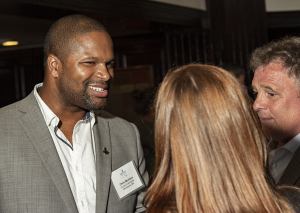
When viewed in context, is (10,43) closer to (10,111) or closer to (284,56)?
(10,111)

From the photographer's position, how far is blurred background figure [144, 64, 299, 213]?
0.93 metres

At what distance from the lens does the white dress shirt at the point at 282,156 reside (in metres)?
1.50

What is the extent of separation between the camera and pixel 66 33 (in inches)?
64.9

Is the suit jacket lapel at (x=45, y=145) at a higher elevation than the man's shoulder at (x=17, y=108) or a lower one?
lower

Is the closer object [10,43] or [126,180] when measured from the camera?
[126,180]

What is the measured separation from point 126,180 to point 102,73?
590mm

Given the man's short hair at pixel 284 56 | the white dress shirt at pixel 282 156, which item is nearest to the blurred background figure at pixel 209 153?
the white dress shirt at pixel 282 156

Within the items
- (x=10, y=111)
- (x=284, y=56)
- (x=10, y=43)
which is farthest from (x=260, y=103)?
(x=10, y=43)

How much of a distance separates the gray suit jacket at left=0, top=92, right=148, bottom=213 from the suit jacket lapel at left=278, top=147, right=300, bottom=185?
0.79 m

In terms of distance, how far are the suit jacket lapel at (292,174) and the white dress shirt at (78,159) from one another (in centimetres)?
90

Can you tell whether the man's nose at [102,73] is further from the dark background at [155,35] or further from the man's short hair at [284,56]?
the dark background at [155,35]

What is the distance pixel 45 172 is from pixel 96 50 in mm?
656

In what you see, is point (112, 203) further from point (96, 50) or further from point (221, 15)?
point (221, 15)

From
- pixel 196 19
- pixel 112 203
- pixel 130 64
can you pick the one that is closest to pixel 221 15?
pixel 196 19
